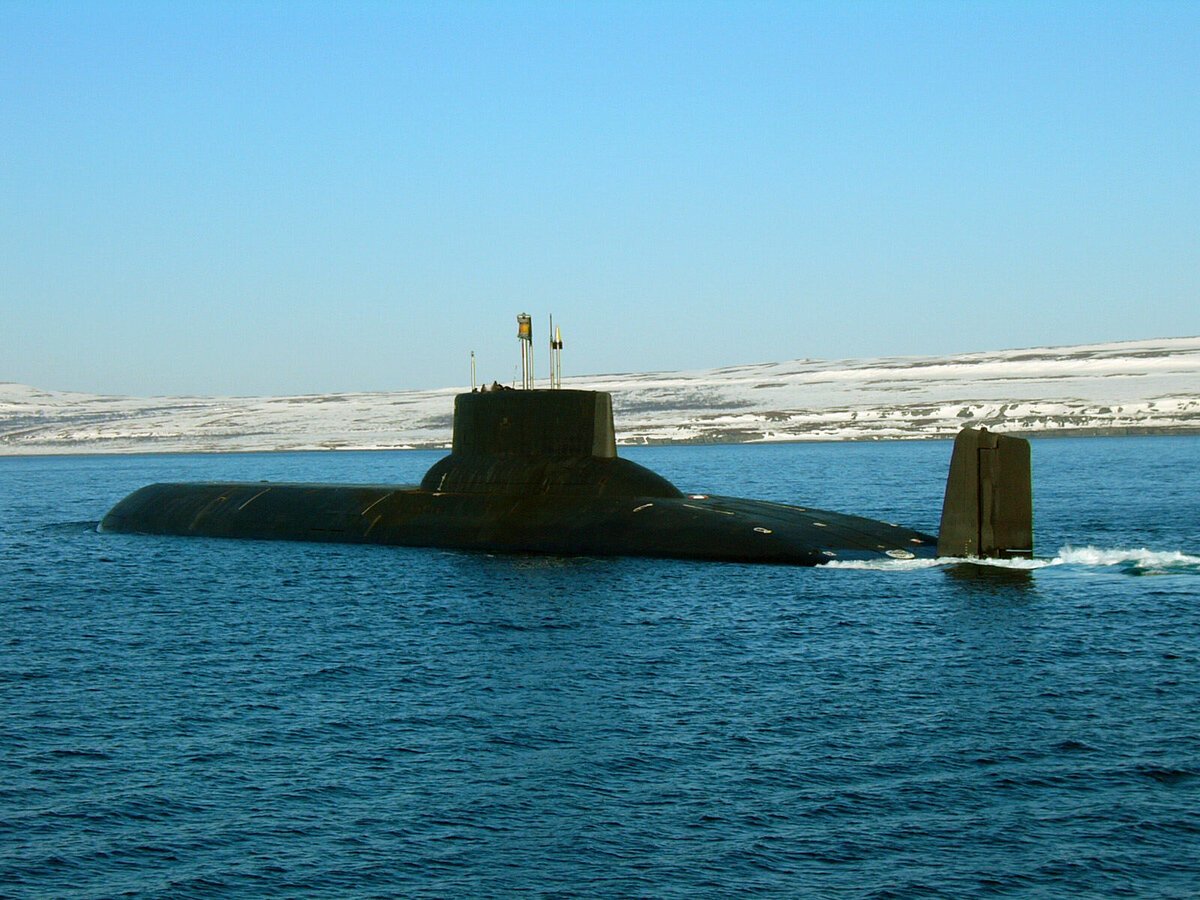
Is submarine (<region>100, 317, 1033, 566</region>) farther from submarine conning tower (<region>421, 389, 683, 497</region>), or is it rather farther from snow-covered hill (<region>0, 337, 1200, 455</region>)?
snow-covered hill (<region>0, 337, 1200, 455</region>)

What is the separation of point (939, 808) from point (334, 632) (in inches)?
585

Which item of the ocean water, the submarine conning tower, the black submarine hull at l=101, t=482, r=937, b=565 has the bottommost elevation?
the ocean water

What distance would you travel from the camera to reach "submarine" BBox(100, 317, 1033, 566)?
3253 cm

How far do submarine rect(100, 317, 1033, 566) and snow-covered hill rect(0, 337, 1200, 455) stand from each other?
103907mm

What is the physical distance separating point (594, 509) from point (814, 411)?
127883mm

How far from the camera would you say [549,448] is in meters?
37.9

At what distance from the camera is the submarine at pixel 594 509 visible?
32.5 m

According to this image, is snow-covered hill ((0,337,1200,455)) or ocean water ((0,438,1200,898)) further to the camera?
snow-covered hill ((0,337,1200,455))

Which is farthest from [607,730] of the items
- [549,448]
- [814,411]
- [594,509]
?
[814,411]

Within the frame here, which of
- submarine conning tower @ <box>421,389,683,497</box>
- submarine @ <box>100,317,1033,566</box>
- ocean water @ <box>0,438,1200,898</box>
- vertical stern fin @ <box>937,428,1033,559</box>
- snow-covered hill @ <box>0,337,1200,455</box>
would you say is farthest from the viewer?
snow-covered hill @ <box>0,337,1200,455</box>

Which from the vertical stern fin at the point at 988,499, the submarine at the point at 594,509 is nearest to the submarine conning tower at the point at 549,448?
the submarine at the point at 594,509

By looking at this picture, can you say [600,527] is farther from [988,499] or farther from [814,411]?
[814,411]

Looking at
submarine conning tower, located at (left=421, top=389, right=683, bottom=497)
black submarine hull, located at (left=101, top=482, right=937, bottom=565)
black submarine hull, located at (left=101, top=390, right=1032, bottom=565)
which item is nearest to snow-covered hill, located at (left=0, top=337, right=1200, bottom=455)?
black submarine hull, located at (left=101, top=482, right=937, bottom=565)

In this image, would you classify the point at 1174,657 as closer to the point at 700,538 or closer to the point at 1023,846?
the point at 1023,846
